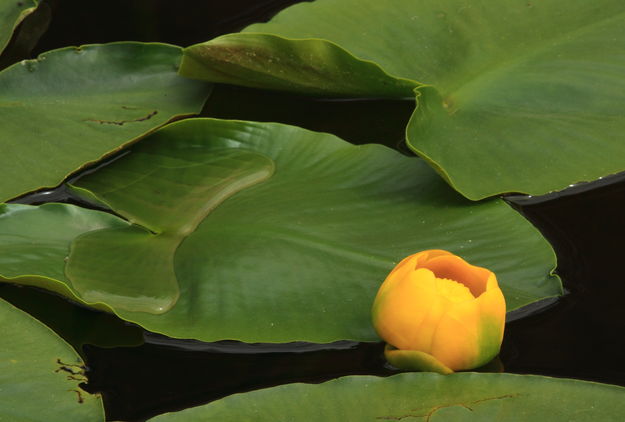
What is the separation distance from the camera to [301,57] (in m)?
1.14

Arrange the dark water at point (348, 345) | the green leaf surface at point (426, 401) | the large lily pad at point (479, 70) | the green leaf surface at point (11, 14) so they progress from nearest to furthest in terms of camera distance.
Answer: the green leaf surface at point (426, 401)
the dark water at point (348, 345)
the large lily pad at point (479, 70)
the green leaf surface at point (11, 14)

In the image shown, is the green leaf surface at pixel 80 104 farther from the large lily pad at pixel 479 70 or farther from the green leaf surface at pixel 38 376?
the green leaf surface at pixel 38 376

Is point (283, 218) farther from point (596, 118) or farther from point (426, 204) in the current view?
point (596, 118)

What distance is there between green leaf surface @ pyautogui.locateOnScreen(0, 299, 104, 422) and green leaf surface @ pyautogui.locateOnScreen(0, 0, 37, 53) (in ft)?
1.66

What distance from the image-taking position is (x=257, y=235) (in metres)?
0.98

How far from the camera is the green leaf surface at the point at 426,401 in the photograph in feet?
2.46

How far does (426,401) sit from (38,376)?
1.12ft

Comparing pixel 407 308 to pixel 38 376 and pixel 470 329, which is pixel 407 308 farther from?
pixel 38 376

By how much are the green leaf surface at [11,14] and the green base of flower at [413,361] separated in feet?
2.36

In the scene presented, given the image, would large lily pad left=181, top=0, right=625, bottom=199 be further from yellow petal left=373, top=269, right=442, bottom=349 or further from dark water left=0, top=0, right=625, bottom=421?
yellow petal left=373, top=269, right=442, bottom=349

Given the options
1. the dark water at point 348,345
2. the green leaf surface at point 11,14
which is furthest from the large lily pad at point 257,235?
the green leaf surface at point 11,14

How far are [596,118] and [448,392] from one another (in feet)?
1.64

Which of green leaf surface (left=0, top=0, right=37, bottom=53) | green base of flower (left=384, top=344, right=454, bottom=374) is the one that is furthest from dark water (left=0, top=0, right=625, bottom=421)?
green leaf surface (left=0, top=0, right=37, bottom=53)

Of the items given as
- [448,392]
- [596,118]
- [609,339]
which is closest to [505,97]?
[596,118]
